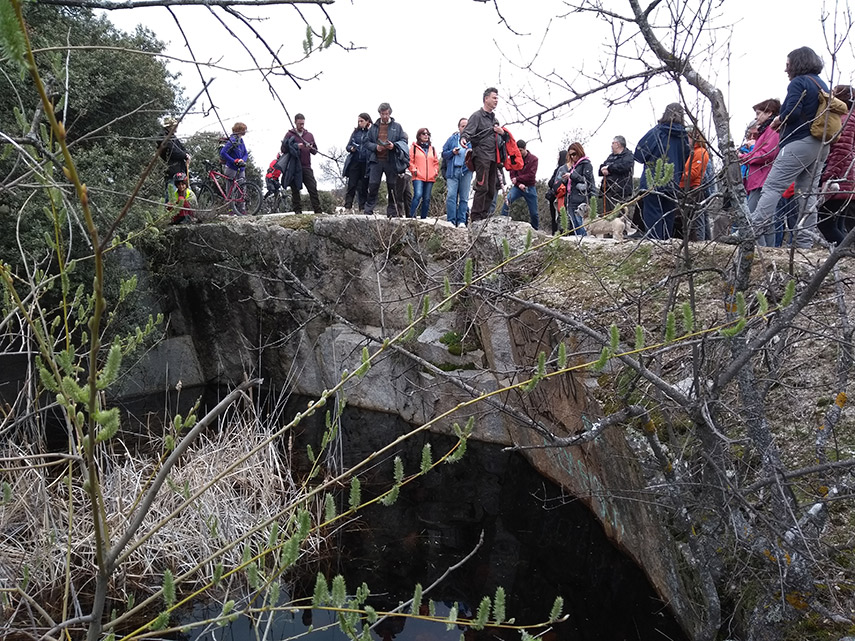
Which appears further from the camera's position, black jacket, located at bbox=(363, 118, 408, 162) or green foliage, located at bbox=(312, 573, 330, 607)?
black jacket, located at bbox=(363, 118, 408, 162)

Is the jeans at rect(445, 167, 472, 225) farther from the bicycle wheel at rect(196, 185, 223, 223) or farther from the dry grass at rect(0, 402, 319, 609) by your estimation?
the dry grass at rect(0, 402, 319, 609)

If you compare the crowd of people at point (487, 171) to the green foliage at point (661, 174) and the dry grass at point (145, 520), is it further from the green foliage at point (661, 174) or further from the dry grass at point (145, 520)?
the green foliage at point (661, 174)

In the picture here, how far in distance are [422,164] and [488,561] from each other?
508cm

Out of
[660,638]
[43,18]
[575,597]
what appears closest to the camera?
[660,638]

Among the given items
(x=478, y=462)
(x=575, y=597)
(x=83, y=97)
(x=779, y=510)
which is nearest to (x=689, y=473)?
(x=779, y=510)

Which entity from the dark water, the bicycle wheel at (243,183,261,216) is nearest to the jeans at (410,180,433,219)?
the bicycle wheel at (243,183,261,216)

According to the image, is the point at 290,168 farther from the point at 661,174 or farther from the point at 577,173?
the point at 661,174

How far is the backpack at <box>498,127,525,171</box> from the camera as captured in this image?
6.98 meters

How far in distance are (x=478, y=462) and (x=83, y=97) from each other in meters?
5.60

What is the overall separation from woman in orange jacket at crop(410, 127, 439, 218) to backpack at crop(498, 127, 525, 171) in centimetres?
146

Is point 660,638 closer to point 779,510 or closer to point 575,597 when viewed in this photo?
point 575,597

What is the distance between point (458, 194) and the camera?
7922 millimetres

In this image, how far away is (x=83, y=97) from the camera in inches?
276

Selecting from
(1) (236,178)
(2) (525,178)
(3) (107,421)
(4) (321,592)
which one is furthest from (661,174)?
(1) (236,178)
